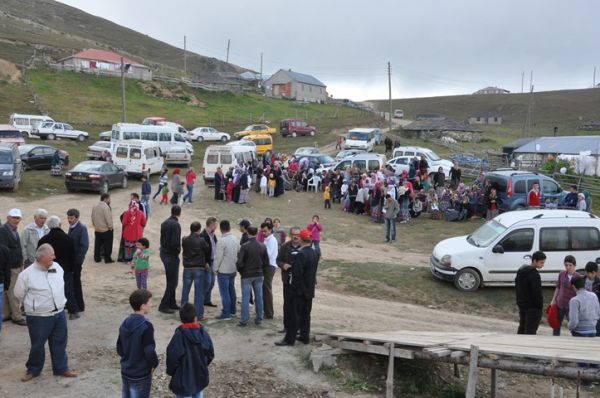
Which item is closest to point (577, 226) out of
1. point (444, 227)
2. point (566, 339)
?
point (566, 339)

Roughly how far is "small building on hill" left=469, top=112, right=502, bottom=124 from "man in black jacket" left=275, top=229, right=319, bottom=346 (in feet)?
301

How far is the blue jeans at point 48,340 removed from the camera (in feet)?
22.1

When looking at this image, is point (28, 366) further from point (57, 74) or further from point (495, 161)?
point (57, 74)

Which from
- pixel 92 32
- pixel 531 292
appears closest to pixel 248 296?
pixel 531 292

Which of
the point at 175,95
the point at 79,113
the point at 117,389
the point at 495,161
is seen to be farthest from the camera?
the point at 175,95

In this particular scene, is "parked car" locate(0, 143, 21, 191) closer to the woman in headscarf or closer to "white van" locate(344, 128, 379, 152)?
the woman in headscarf

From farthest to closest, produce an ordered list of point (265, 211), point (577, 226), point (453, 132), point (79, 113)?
point (453, 132), point (79, 113), point (265, 211), point (577, 226)

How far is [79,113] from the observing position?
5156 centimetres

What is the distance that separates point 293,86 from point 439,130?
A: 3630 centimetres

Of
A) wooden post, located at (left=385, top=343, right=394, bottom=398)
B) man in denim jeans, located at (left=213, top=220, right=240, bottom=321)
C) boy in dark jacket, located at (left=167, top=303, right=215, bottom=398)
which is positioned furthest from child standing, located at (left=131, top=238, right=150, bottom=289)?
wooden post, located at (left=385, top=343, right=394, bottom=398)

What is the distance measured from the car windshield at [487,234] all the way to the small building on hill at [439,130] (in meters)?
43.2

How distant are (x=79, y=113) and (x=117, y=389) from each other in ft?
A: 162

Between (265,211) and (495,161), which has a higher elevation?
(495,161)

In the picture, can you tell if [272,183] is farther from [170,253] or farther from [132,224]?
[170,253]
